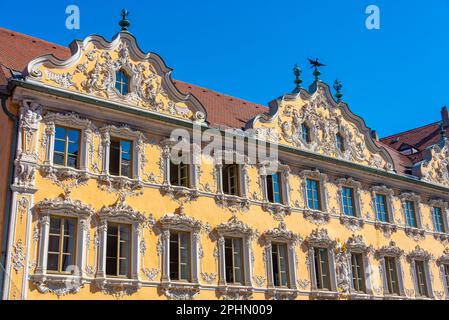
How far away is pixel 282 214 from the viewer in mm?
22500

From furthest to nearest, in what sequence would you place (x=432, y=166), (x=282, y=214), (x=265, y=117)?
1. (x=432, y=166)
2. (x=265, y=117)
3. (x=282, y=214)

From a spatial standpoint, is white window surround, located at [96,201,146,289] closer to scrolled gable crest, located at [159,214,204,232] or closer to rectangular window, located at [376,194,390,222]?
scrolled gable crest, located at [159,214,204,232]

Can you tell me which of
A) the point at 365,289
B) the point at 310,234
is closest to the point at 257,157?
the point at 310,234

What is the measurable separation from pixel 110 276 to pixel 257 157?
7.83 m

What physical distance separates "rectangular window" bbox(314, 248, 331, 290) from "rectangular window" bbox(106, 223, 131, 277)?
8.12 m

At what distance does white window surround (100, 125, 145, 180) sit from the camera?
736 inches

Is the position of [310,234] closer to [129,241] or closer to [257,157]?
[257,157]

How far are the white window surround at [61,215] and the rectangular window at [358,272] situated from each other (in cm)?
1163

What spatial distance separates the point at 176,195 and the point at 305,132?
773 cm

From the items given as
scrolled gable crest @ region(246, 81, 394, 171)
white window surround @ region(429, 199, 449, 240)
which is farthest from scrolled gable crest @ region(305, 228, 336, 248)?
white window surround @ region(429, 199, 449, 240)

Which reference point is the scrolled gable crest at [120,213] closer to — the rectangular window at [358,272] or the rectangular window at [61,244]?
the rectangular window at [61,244]

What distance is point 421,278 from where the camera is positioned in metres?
27.0

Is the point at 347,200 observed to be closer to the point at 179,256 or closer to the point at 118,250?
the point at 179,256

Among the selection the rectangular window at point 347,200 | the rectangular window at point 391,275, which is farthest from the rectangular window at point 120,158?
the rectangular window at point 391,275
